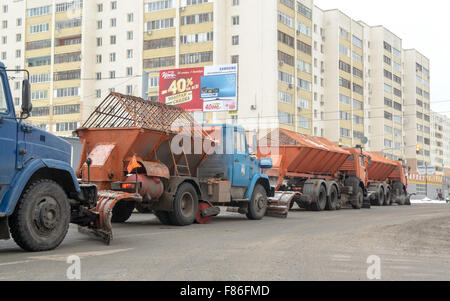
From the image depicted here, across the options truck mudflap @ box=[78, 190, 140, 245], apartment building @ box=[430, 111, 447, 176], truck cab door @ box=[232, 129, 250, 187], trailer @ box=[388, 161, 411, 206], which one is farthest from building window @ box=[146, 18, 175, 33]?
apartment building @ box=[430, 111, 447, 176]

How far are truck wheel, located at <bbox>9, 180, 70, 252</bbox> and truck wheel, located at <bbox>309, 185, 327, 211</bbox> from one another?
1581cm

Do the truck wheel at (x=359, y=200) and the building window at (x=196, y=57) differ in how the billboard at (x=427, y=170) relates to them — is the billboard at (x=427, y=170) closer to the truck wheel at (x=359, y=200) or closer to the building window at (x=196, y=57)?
the building window at (x=196, y=57)

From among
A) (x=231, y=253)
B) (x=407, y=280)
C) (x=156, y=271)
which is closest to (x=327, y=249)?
(x=231, y=253)

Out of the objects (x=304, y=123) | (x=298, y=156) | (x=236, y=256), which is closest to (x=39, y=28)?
(x=304, y=123)

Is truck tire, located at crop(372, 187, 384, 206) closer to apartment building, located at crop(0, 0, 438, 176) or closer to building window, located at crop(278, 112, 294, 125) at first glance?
apartment building, located at crop(0, 0, 438, 176)

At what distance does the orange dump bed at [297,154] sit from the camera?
70.2ft

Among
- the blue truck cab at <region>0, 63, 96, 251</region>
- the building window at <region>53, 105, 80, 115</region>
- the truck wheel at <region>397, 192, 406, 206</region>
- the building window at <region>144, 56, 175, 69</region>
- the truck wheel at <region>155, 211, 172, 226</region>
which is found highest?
the building window at <region>144, 56, 175, 69</region>

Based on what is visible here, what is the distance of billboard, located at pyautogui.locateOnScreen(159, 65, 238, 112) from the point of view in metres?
38.2

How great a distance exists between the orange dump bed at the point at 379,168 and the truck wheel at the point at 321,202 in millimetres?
8345

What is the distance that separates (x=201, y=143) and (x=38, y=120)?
62074mm

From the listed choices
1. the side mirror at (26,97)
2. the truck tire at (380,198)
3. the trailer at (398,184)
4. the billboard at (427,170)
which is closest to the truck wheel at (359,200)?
the truck tire at (380,198)

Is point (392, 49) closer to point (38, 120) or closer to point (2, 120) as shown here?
point (38, 120)

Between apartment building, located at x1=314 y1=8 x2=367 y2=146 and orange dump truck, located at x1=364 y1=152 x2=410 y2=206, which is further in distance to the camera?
apartment building, located at x1=314 y1=8 x2=367 y2=146
